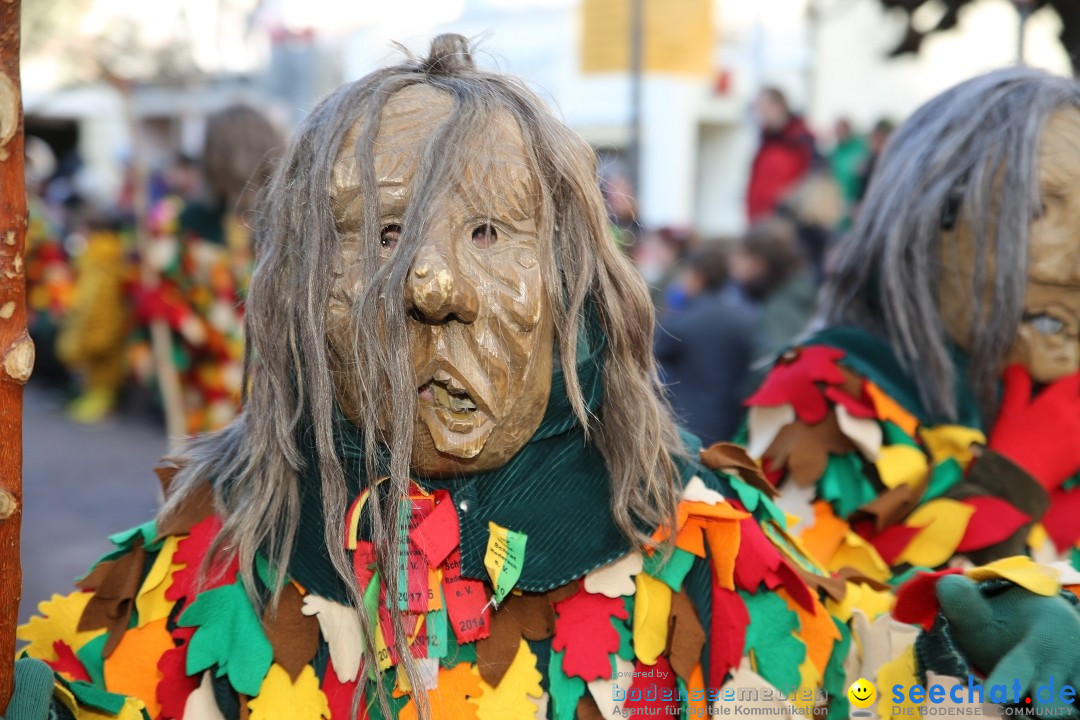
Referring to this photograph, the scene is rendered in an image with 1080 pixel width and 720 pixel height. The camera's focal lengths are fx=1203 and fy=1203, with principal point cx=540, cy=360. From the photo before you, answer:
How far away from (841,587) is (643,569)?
356mm

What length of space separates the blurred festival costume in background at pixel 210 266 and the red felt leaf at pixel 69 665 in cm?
319

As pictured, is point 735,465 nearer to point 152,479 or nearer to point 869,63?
point 152,479

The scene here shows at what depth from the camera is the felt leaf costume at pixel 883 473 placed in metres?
2.25

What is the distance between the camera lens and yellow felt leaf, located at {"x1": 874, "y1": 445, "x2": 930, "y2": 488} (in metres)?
2.30

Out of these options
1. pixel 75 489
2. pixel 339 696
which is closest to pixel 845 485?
pixel 339 696

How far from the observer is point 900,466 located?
2.31m

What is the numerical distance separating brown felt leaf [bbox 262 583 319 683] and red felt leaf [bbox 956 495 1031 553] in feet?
4.02

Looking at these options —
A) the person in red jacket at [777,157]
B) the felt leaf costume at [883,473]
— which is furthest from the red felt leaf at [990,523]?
the person in red jacket at [777,157]

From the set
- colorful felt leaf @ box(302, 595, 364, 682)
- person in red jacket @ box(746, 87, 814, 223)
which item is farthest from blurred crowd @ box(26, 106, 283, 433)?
person in red jacket @ box(746, 87, 814, 223)

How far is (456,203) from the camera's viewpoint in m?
1.63

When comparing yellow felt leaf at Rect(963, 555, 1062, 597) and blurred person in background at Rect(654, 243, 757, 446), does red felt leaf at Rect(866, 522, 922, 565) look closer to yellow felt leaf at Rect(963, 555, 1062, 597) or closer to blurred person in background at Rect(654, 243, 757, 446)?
yellow felt leaf at Rect(963, 555, 1062, 597)

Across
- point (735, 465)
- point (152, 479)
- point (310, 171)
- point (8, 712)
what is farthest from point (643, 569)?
point (152, 479)

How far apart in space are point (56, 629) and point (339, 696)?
1.51 feet

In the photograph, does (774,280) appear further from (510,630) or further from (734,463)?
(510,630)
